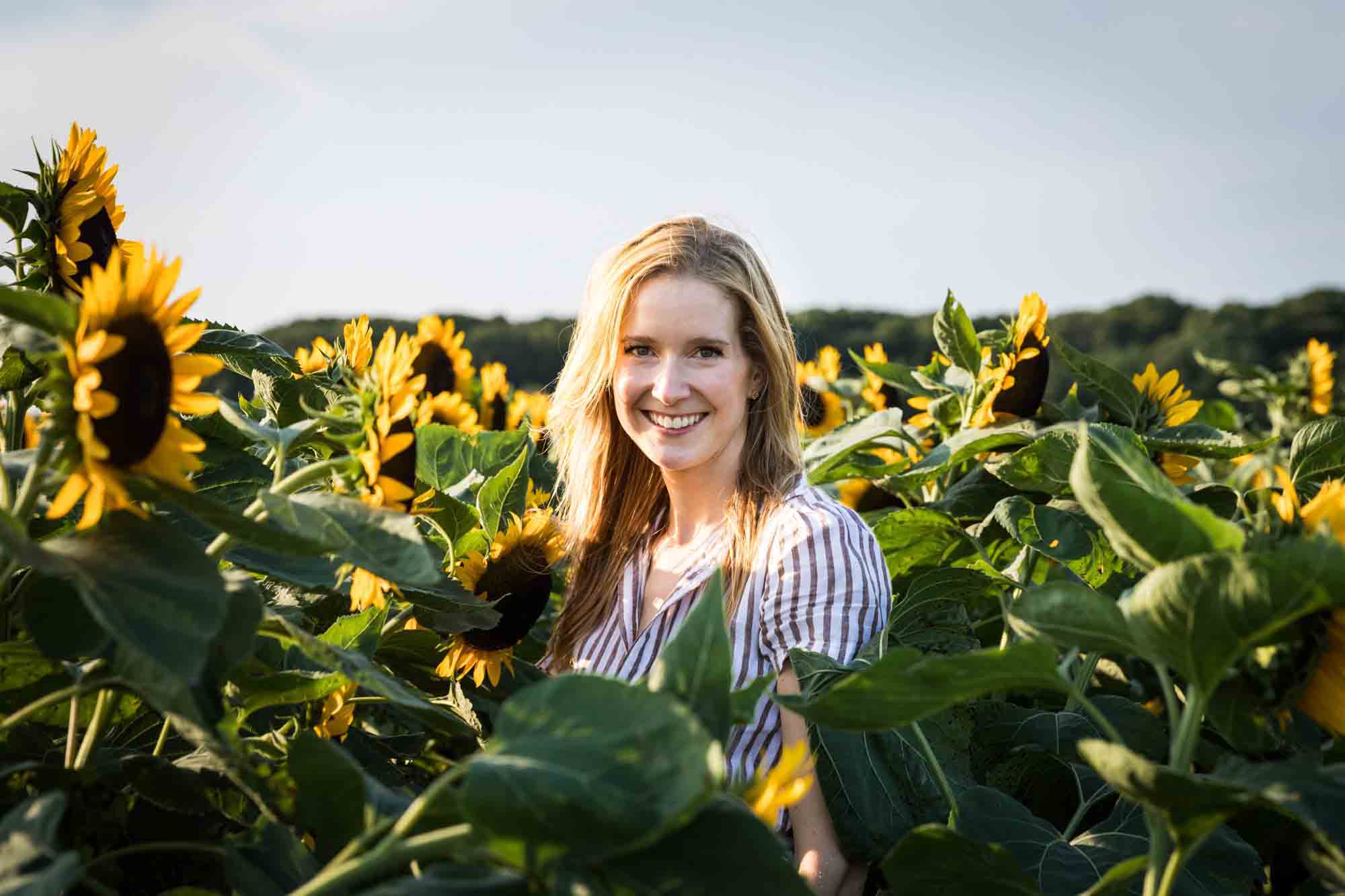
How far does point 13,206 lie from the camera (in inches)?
55.4

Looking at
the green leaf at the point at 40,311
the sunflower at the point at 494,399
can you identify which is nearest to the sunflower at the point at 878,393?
the sunflower at the point at 494,399

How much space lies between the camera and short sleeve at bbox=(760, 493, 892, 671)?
1.90m

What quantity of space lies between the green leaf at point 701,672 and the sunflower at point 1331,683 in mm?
435

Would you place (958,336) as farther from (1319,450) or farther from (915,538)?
(1319,450)

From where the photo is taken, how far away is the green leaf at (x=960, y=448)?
2.31 m

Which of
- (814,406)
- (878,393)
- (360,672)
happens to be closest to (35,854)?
(360,672)

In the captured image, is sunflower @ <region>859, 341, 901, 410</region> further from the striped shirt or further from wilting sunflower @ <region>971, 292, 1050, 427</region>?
the striped shirt

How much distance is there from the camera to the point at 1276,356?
10898 mm

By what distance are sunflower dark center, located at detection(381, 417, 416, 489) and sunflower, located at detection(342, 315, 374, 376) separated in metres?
0.30

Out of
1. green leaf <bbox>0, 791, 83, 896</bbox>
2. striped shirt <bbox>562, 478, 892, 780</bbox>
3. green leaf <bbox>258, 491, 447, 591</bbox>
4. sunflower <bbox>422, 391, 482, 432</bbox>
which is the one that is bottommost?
striped shirt <bbox>562, 478, 892, 780</bbox>

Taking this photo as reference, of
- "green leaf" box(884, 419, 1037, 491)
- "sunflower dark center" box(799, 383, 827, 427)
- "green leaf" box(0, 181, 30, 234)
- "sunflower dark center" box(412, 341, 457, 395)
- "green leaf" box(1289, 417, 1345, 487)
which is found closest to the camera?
"green leaf" box(0, 181, 30, 234)

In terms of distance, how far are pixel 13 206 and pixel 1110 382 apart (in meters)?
1.95

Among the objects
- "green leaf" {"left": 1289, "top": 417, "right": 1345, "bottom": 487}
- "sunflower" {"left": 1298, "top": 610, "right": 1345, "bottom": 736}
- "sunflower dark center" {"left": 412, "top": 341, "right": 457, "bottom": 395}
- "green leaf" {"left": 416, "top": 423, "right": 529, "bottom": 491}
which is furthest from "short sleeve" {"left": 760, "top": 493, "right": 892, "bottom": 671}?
"sunflower dark center" {"left": 412, "top": 341, "right": 457, "bottom": 395}

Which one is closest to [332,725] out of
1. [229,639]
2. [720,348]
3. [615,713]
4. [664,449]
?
[229,639]
